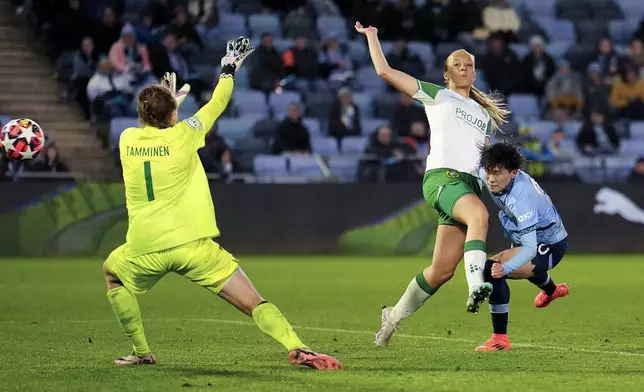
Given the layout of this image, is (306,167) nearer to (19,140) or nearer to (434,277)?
(19,140)

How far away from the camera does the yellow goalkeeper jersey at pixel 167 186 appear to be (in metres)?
7.78

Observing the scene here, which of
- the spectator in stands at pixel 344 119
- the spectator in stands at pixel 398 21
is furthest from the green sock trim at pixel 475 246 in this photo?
the spectator in stands at pixel 398 21

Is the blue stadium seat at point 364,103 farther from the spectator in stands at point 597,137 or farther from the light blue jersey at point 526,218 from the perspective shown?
the light blue jersey at point 526,218

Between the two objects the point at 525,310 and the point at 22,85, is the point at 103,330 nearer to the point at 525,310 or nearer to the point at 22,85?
the point at 525,310

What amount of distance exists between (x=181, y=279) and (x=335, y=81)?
7122 millimetres

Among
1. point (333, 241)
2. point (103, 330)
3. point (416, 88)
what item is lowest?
point (333, 241)

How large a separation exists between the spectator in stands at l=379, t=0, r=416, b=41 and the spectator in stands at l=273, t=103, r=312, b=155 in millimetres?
4050

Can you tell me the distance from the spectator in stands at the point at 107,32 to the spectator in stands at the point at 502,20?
7255 mm

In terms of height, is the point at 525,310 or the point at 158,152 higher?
the point at 158,152

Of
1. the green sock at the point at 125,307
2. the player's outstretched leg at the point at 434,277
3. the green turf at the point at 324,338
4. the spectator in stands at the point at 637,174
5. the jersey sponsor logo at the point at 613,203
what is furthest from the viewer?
the spectator in stands at the point at 637,174

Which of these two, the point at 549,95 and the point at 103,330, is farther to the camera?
the point at 549,95

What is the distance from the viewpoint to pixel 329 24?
2448 cm

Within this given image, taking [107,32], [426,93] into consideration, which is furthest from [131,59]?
[426,93]

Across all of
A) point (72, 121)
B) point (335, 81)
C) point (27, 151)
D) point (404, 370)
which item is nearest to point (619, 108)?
point (335, 81)
